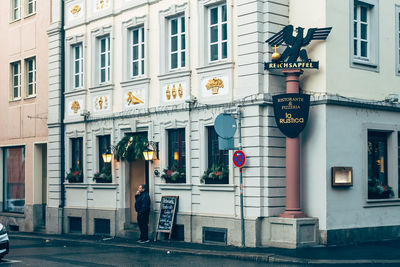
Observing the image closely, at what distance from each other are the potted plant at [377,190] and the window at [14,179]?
14.8 metres

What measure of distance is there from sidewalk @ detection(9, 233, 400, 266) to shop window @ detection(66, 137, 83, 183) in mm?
5007

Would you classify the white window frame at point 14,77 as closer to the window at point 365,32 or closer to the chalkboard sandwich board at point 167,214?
the chalkboard sandwich board at point 167,214

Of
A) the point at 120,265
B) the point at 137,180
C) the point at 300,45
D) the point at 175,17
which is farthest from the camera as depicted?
the point at 137,180

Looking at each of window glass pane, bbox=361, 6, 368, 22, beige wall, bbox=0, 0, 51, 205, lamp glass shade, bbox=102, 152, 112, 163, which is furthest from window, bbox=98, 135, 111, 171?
window glass pane, bbox=361, 6, 368, 22

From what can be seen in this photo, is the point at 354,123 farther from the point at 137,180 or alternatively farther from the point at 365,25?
the point at 137,180

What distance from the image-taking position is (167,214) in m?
21.0

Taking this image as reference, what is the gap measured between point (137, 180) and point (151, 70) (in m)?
3.80

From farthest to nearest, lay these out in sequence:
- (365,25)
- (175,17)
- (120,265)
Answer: (175,17) < (365,25) < (120,265)

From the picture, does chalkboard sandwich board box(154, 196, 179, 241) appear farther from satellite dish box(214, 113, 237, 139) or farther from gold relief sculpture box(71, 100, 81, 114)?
gold relief sculpture box(71, 100, 81, 114)

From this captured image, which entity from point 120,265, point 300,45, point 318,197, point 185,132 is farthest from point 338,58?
point 120,265

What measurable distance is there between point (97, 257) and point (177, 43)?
24.1ft

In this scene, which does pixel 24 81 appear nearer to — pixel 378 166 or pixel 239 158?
pixel 239 158

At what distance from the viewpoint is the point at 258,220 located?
1838 centimetres

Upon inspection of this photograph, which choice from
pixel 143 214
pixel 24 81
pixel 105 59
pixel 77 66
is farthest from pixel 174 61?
pixel 24 81
